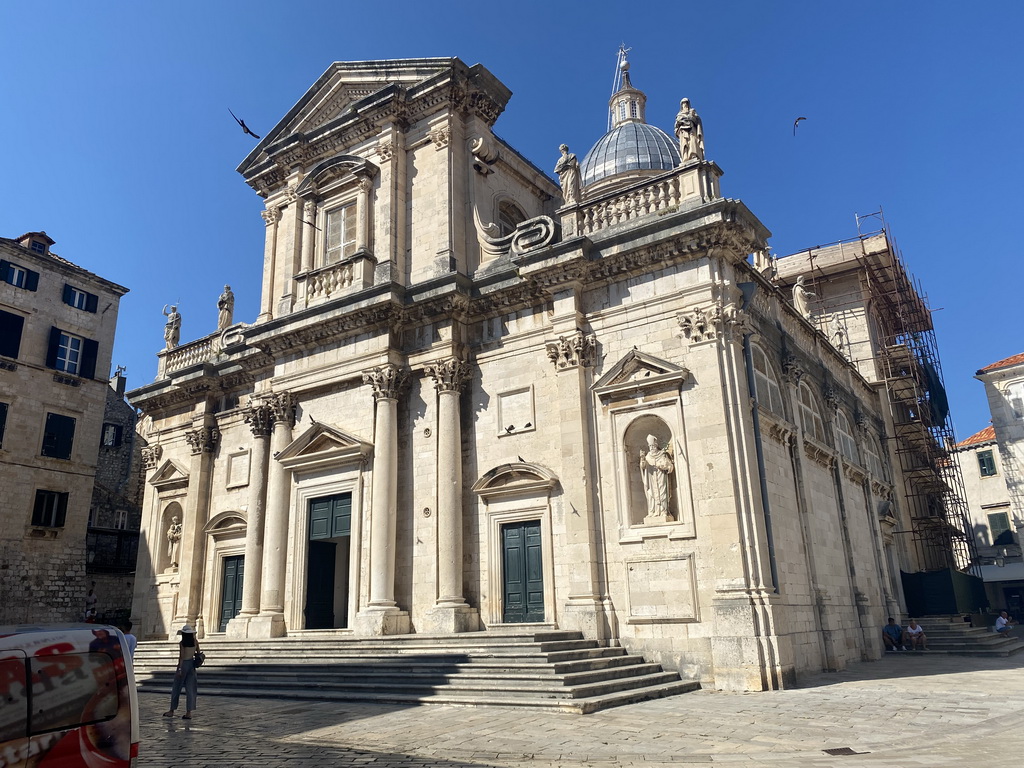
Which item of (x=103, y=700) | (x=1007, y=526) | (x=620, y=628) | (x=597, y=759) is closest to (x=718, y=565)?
(x=620, y=628)

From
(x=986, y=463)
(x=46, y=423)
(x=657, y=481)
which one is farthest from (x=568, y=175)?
(x=986, y=463)

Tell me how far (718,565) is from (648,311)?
5.53 m

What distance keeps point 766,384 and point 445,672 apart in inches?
370

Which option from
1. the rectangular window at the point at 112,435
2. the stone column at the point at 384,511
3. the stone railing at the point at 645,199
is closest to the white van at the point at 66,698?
the stone column at the point at 384,511

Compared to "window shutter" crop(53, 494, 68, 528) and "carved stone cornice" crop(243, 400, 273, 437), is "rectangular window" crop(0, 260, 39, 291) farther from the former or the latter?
"carved stone cornice" crop(243, 400, 273, 437)

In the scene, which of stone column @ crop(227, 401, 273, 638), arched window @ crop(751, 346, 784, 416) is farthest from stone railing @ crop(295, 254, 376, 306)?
arched window @ crop(751, 346, 784, 416)

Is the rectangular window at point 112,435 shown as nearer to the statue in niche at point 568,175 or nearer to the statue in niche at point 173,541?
the statue in niche at point 173,541

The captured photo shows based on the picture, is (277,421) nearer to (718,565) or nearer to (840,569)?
(718,565)

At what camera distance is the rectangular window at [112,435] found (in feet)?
124

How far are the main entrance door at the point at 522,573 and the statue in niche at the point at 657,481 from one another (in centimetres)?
278

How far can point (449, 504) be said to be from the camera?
1764cm

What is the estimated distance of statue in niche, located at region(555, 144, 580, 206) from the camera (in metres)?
18.5

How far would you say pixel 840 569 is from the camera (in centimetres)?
1983

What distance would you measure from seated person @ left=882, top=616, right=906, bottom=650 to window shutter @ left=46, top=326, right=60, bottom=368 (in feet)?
107
